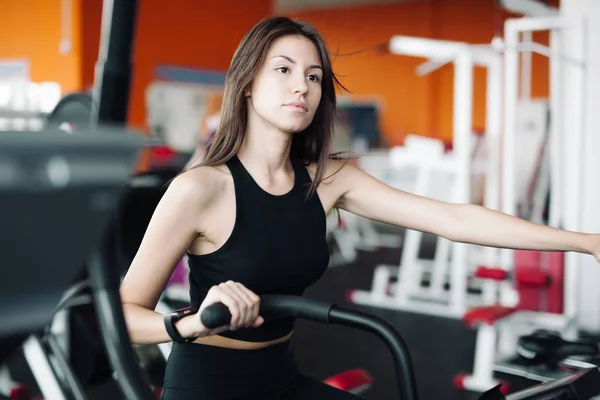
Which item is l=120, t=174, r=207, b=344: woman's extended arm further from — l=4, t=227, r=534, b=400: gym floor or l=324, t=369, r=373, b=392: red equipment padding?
l=4, t=227, r=534, b=400: gym floor

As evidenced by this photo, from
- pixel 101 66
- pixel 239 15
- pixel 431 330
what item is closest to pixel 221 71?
pixel 239 15

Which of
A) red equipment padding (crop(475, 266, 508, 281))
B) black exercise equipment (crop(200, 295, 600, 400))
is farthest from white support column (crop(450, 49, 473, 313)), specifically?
black exercise equipment (crop(200, 295, 600, 400))

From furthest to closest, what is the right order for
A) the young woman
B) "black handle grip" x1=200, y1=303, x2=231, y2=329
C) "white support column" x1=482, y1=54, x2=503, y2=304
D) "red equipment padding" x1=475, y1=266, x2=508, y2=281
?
1. "white support column" x1=482, y1=54, x2=503, y2=304
2. "red equipment padding" x1=475, y1=266, x2=508, y2=281
3. the young woman
4. "black handle grip" x1=200, y1=303, x2=231, y2=329

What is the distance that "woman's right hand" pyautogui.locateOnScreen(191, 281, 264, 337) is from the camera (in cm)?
74

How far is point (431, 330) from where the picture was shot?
12.7 feet

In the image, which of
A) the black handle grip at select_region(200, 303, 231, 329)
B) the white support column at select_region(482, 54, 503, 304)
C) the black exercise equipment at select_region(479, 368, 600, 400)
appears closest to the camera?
the black handle grip at select_region(200, 303, 231, 329)

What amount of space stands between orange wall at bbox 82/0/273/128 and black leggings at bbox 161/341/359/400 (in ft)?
14.7

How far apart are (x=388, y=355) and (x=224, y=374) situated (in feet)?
7.41

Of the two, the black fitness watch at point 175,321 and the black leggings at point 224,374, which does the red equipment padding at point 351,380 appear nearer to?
the black leggings at point 224,374

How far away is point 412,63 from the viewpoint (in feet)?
30.6

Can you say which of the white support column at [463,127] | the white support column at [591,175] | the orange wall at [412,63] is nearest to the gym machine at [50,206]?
the white support column at [463,127]

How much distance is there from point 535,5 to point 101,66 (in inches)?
152

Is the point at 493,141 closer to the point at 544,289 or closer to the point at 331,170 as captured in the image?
the point at 544,289

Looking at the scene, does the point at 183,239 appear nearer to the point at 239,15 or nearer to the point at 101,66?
the point at 101,66
